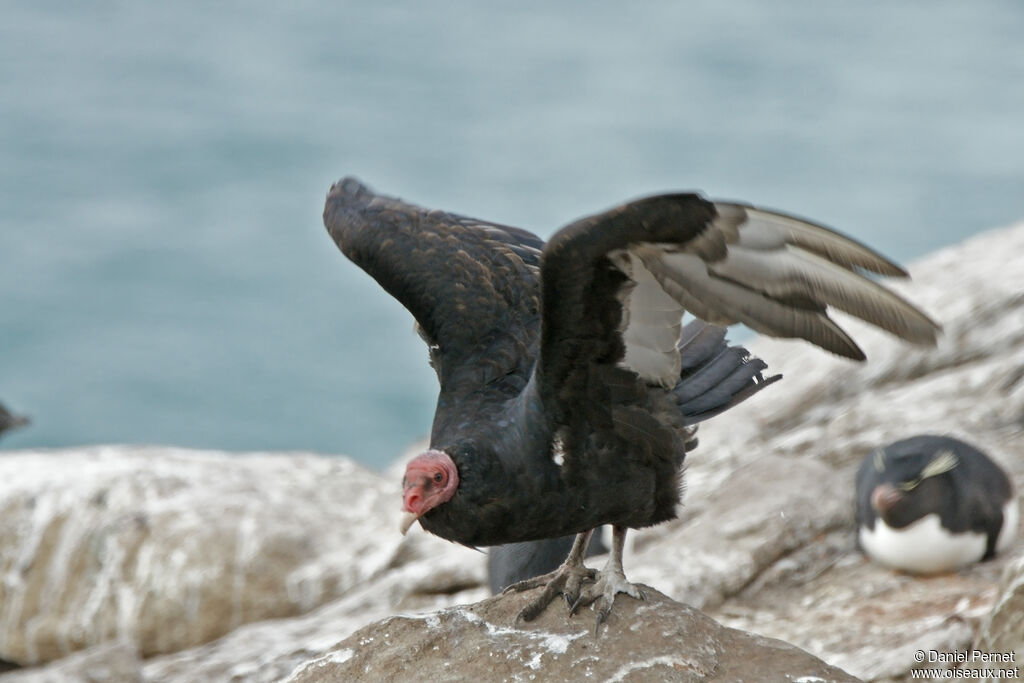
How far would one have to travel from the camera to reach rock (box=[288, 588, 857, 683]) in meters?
4.54

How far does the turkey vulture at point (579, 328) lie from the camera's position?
13.6 ft

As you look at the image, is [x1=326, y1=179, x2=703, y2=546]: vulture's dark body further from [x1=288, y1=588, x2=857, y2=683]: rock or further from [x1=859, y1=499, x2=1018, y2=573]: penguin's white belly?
[x1=859, y1=499, x2=1018, y2=573]: penguin's white belly

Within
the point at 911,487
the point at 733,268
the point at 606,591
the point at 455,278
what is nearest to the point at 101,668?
the point at 455,278

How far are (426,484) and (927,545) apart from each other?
3.03 meters

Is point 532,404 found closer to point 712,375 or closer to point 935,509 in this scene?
point 712,375

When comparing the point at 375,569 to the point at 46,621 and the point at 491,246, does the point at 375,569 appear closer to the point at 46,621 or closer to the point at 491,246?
the point at 46,621

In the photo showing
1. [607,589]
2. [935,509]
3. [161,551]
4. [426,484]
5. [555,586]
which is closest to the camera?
[426,484]

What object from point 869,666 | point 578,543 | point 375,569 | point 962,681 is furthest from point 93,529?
point 962,681

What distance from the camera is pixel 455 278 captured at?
17.6ft

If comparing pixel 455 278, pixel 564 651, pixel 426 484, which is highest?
pixel 455 278

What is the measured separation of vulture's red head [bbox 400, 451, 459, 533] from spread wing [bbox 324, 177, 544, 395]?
0.54m

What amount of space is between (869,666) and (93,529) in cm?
498

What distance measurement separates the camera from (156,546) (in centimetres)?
849

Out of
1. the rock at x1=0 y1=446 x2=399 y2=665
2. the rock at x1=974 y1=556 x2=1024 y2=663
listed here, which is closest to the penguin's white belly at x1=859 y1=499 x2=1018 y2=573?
the rock at x1=974 y1=556 x2=1024 y2=663
